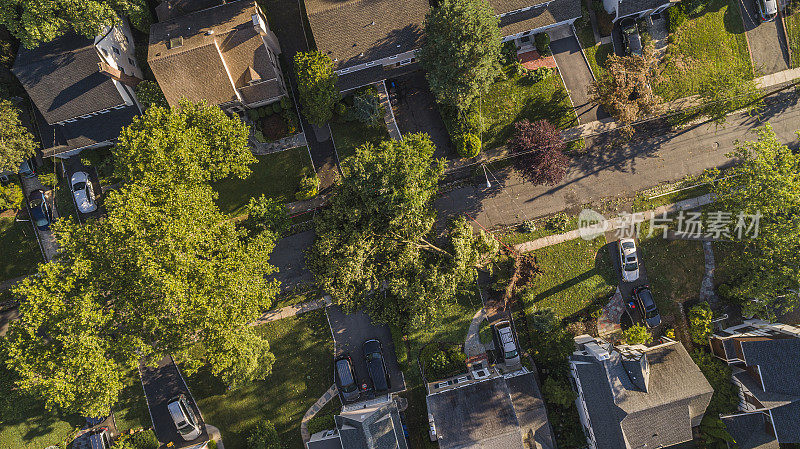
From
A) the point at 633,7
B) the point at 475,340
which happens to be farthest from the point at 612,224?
the point at 633,7

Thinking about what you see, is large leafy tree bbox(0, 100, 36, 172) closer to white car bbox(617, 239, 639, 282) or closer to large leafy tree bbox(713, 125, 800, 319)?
white car bbox(617, 239, 639, 282)

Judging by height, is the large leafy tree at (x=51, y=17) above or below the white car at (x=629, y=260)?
above

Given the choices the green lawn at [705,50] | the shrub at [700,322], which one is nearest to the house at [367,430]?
the shrub at [700,322]

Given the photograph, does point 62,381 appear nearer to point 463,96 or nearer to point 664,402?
point 463,96

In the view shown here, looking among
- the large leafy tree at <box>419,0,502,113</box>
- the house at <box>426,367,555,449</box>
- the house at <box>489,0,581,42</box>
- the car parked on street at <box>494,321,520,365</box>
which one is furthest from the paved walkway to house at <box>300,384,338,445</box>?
the house at <box>489,0,581,42</box>

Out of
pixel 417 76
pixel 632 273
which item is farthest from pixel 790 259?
pixel 417 76

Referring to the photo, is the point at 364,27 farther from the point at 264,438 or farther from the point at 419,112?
the point at 264,438

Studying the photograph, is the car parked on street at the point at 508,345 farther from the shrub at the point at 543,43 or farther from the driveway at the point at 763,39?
the driveway at the point at 763,39
